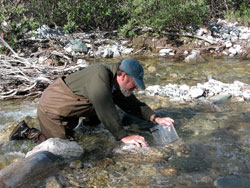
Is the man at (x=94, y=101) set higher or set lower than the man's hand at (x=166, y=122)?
higher

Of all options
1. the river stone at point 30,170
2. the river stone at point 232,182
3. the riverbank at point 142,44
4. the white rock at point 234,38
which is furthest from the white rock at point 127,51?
the river stone at point 232,182

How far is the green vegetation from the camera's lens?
33.8ft

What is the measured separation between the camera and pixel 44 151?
11.5ft

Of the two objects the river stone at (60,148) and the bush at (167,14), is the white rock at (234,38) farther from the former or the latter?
the river stone at (60,148)

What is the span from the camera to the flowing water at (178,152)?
10.6ft

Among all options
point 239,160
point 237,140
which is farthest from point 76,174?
point 237,140

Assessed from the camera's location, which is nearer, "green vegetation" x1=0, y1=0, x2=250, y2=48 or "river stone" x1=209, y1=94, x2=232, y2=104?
"river stone" x1=209, y1=94, x2=232, y2=104

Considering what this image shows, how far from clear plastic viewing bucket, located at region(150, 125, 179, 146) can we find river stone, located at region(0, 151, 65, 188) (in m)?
1.32

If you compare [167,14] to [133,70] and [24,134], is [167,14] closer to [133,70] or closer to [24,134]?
[24,134]

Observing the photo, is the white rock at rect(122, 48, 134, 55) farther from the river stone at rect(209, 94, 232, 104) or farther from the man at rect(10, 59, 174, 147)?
the man at rect(10, 59, 174, 147)

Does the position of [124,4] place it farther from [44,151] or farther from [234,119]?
[44,151]

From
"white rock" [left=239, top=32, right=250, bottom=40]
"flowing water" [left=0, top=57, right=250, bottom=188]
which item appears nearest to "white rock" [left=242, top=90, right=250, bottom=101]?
"flowing water" [left=0, top=57, right=250, bottom=188]

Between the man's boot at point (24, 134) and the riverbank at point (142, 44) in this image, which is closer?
the man's boot at point (24, 134)

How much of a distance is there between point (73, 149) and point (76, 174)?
1.54 feet
